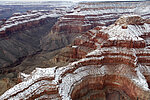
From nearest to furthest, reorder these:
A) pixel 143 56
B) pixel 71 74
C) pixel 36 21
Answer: pixel 71 74 → pixel 143 56 → pixel 36 21

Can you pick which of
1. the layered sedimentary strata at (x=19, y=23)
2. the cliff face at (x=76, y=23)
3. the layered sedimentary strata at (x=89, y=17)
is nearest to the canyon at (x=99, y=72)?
the layered sedimentary strata at (x=19, y=23)

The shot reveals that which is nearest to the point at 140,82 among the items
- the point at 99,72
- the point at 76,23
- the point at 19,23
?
the point at 99,72

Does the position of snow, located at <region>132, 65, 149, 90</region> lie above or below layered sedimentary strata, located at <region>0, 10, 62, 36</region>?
below

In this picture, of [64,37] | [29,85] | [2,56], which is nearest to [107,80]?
[29,85]

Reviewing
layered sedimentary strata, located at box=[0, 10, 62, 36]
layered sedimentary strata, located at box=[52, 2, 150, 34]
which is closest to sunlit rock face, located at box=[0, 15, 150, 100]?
layered sedimentary strata, located at box=[52, 2, 150, 34]

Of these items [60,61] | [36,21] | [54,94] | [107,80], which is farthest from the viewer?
[36,21]

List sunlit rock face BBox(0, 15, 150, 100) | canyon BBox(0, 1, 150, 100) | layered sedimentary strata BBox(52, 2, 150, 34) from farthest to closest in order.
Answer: layered sedimentary strata BBox(52, 2, 150, 34) < canyon BBox(0, 1, 150, 100) < sunlit rock face BBox(0, 15, 150, 100)

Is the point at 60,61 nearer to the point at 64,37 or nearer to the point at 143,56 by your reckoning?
the point at 143,56

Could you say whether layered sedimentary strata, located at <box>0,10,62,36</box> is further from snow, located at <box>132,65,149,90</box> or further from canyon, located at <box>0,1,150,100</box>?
snow, located at <box>132,65,149,90</box>

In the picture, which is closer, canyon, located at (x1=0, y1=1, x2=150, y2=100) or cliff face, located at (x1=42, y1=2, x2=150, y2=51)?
canyon, located at (x1=0, y1=1, x2=150, y2=100)
